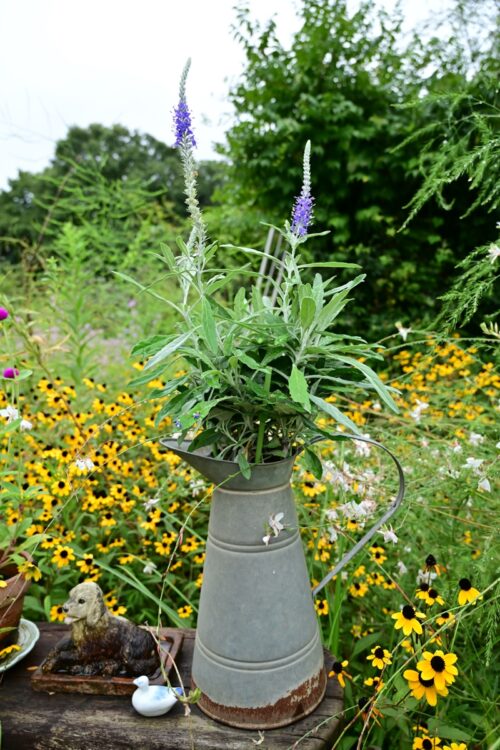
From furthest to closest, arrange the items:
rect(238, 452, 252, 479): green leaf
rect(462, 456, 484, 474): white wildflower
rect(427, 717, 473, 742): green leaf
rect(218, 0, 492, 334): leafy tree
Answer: rect(218, 0, 492, 334): leafy tree → rect(462, 456, 484, 474): white wildflower → rect(427, 717, 473, 742): green leaf → rect(238, 452, 252, 479): green leaf

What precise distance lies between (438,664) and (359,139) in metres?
3.02

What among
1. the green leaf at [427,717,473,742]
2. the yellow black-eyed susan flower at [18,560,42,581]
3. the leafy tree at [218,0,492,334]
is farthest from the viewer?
the leafy tree at [218,0,492,334]

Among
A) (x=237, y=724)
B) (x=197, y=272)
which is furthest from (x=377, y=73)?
(x=237, y=724)

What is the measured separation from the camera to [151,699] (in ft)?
2.91

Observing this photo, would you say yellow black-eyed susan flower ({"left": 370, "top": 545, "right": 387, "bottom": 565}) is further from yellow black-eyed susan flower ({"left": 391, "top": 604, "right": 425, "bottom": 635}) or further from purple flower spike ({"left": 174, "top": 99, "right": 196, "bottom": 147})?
purple flower spike ({"left": 174, "top": 99, "right": 196, "bottom": 147})

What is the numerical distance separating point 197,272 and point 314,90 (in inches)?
115

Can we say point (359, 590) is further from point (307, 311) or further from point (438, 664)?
point (307, 311)

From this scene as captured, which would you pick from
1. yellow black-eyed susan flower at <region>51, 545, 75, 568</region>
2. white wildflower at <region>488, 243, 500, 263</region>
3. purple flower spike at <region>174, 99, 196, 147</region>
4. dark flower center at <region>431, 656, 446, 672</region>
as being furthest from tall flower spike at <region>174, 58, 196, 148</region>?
yellow black-eyed susan flower at <region>51, 545, 75, 568</region>

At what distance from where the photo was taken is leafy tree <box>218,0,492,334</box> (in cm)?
323

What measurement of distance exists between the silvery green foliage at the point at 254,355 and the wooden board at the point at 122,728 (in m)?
0.40

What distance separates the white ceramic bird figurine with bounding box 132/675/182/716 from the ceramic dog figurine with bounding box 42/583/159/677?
67 millimetres

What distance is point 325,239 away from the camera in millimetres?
3535

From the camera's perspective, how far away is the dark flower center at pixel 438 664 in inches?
31.1

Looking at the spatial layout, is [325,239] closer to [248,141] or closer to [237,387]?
[248,141]
